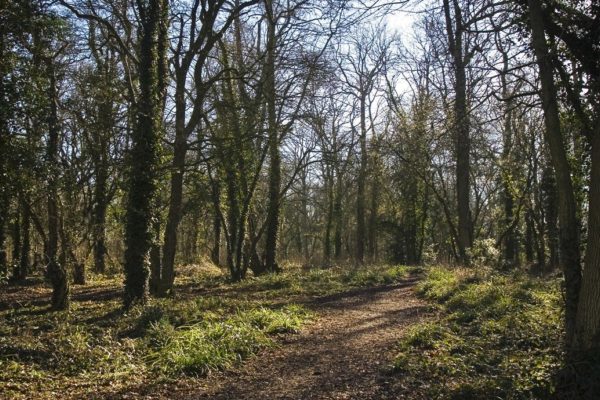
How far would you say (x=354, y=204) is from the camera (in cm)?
3878

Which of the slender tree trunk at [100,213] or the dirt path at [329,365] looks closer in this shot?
the dirt path at [329,365]

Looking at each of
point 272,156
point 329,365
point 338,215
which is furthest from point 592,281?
point 338,215

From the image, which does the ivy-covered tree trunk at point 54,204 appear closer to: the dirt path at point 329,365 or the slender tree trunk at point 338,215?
the dirt path at point 329,365

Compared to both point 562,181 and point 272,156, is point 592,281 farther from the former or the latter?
point 272,156

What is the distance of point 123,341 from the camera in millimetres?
8031

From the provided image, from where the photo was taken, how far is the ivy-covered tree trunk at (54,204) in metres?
10.0

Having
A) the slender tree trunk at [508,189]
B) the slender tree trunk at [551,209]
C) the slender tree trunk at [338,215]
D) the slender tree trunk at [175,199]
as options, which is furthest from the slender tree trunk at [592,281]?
the slender tree trunk at [338,215]

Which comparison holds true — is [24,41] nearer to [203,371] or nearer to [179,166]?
[179,166]

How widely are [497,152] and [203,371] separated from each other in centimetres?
2074

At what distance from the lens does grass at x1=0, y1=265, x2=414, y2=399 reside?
647cm

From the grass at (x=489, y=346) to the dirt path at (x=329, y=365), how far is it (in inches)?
17.5

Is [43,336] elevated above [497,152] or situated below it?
below

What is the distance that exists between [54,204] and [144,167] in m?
2.06

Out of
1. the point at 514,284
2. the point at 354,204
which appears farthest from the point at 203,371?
the point at 354,204
